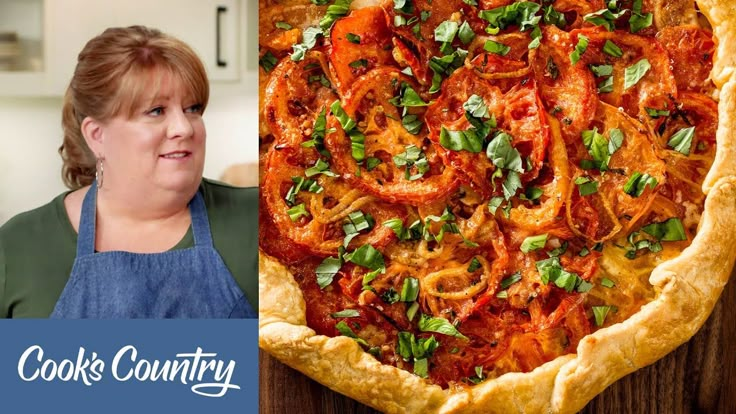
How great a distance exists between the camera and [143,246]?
269 centimetres

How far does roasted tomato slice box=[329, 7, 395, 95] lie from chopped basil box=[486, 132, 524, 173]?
0.56 metres

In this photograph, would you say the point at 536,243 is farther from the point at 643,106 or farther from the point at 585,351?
the point at 643,106

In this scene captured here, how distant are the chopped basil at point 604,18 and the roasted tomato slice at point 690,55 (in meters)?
0.21

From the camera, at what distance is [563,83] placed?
280 centimetres

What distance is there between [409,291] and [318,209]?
482 millimetres

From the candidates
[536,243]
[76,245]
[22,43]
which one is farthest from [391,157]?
[22,43]

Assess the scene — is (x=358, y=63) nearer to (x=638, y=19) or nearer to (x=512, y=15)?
(x=512, y=15)

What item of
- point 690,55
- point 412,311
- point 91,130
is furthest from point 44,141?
point 690,55

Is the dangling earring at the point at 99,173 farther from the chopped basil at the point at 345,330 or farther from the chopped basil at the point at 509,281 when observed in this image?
the chopped basil at the point at 509,281

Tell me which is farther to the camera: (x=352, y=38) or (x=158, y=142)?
(x=352, y=38)

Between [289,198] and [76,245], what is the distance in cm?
83

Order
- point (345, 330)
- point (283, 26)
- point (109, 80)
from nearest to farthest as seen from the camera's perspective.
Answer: point (109, 80)
point (345, 330)
point (283, 26)

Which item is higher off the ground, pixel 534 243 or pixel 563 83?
pixel 563 83

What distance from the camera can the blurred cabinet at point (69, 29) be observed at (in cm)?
265
